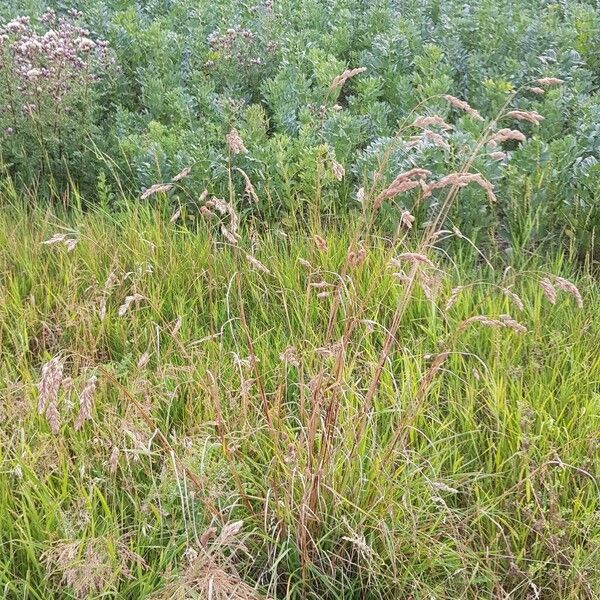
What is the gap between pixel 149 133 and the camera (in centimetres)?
450

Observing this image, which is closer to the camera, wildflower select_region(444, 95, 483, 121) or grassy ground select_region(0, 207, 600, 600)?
grassy ground select_region(0, 207, 600, 600)

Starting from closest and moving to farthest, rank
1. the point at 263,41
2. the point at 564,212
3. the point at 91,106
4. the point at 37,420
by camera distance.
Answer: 1. the point at 37,420
2. the point at 564,212
3. the point at 91,106
4. the point at 263,41

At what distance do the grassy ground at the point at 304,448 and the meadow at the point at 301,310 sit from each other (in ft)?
0.04

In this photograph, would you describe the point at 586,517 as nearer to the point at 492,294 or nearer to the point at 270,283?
the point at 492,294

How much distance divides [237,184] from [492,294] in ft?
4.85

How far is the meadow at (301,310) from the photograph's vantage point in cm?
232

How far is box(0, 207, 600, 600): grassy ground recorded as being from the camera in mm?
2271

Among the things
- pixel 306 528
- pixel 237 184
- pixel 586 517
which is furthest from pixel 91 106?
pixel 586 517

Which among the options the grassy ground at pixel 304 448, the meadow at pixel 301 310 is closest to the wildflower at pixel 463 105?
the meadow at pixel 301 310

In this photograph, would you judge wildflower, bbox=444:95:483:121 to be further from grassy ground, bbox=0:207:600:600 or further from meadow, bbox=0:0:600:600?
grassy ground, bbox=0:207:600:600

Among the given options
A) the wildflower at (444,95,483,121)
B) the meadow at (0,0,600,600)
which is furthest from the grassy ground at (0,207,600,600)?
the wildflower at (444,95,483,121)

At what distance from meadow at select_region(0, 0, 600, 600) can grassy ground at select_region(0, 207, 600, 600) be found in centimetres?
1

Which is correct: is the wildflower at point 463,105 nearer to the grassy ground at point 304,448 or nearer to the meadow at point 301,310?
the meadow at point 301,310

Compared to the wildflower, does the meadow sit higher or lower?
lower
